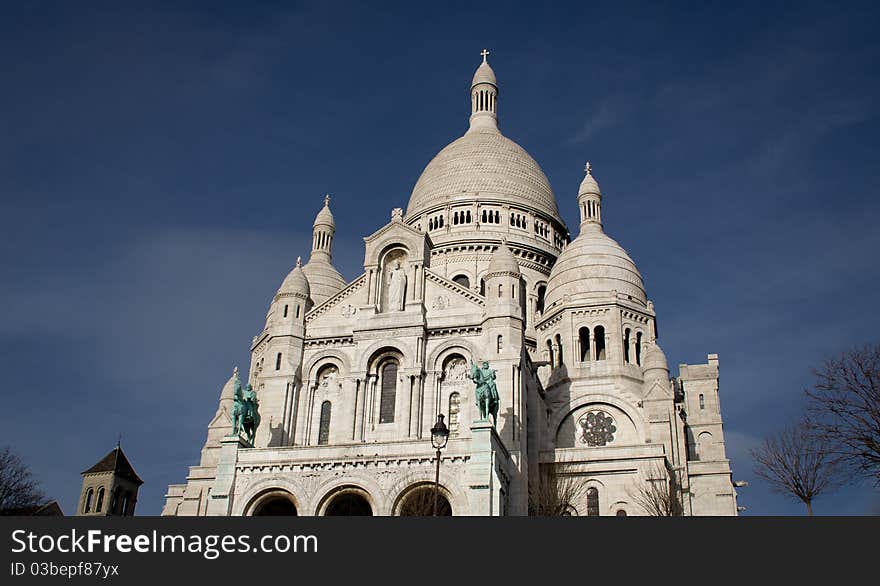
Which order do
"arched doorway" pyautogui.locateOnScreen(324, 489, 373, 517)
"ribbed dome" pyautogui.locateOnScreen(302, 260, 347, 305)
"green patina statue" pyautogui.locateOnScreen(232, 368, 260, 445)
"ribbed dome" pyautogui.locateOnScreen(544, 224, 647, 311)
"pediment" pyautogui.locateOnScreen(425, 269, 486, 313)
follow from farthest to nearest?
1. "ribbed dome" pyautogui.locateOnScreen(302, 260, 347, 305)
2. "ribbed dome" pyautogui.locateOnScreen(544, 224, 647, 311)
3. "pediment" pyautogui.locateOnScreen(425, 269, 486, 313)
4. "green patina statue" pyautogui.locateOnScreen(232, 368, 260, 445)
5. "arched doorway" pyautogui.locateOnScreen(324, 489, 373, 517)

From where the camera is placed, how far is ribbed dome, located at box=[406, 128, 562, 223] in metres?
76.8

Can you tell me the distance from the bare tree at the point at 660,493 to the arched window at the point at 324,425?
16.5m

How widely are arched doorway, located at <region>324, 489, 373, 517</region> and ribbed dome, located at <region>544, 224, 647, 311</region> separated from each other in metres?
23.2

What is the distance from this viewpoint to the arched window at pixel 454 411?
49.8m

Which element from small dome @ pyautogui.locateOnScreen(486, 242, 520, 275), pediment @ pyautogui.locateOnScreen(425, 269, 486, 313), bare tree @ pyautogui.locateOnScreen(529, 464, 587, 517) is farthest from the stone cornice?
bare tree @ pyautogui.locateOnScreen(529, 464, 587, 517)

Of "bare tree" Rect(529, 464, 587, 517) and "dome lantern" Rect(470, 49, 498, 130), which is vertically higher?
"dome lantern" Rect(470, 49, 498, 130)

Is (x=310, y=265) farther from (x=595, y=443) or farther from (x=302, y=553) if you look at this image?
(x=302, y=553)

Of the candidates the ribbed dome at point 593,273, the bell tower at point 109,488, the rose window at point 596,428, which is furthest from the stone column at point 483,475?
the bell tower at point 109,488

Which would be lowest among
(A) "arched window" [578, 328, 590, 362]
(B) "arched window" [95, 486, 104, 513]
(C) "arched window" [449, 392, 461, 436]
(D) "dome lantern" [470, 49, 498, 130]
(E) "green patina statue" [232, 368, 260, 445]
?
(E) "green patina statue" [232, 368, 260, 445]

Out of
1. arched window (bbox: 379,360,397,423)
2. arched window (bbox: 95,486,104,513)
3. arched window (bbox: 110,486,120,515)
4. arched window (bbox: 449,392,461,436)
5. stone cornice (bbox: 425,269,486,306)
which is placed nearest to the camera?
arched window (bbox: 449,392,461,436)

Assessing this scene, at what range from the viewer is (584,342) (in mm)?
61906

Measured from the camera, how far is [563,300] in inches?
2473

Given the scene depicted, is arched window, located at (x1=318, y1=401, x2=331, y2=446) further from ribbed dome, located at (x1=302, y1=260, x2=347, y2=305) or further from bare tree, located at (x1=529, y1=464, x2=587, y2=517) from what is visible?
ribbed dome, located at (x1=302, y1=260, x2=347, y2=305)

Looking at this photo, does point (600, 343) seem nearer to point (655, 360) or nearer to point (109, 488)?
point (655, 360)
